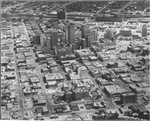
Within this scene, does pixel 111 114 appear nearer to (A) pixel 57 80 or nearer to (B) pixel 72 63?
(A) pixel 57 80

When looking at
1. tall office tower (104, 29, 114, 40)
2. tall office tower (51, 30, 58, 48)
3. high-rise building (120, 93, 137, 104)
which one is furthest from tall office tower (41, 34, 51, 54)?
high-rise building (120, 93, 137, 104)

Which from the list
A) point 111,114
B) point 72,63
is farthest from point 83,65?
point 111,114

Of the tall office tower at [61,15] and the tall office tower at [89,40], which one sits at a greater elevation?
the tall office tower at [61,15]

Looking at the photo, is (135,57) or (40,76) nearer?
(40,76)

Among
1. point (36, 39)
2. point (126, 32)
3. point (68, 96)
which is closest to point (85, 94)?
point (68, 96)

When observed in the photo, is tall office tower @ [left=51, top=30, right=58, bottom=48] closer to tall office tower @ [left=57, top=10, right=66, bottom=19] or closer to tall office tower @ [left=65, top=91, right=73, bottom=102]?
tall office tower @ [left=57, top=10, right=66, bottom=19]

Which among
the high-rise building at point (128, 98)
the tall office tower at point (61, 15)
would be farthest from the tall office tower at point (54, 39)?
the high-rise building at point (128, 98)

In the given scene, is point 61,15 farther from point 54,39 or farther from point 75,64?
point 75,64

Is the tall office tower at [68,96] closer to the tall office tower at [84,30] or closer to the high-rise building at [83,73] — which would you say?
the high-rise building at [83,73]
